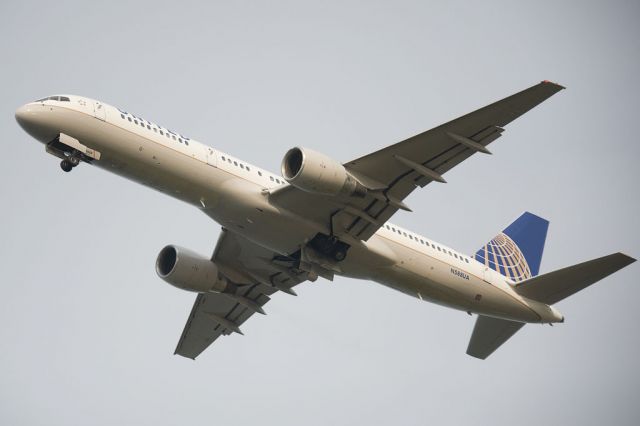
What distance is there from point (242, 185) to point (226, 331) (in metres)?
11.8

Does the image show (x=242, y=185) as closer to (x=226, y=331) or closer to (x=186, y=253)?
(x=186, y=253)

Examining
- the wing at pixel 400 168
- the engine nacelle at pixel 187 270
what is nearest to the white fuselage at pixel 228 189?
the wing at pixel 400 168

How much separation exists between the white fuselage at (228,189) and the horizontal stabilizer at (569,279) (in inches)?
94.1

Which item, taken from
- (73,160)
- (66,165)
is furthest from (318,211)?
(66,165)

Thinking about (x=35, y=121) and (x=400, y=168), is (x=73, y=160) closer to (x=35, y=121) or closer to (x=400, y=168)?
(x=35, y=121)

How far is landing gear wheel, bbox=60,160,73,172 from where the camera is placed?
32094mm

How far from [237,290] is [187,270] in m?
3.08

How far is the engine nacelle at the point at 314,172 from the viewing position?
3127cm

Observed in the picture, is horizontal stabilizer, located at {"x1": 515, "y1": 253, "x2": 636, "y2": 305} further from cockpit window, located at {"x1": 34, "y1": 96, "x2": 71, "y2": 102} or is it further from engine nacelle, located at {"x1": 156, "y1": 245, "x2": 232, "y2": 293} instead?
cockpit window, located at {"x1": 34, "y1": 96, "x2": 71, "y2": 102}

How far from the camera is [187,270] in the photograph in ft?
125

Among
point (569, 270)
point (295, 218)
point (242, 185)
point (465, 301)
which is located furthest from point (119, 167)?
point (569, 270)

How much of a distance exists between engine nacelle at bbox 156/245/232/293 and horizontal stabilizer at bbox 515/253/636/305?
1339cm

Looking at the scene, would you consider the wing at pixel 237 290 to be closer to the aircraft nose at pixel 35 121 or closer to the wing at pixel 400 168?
the wing at pixel 400 168

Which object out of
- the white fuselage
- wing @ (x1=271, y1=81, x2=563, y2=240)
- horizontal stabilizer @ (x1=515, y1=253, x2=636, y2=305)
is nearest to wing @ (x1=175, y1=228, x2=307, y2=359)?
the white fuselage
